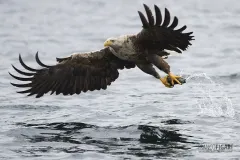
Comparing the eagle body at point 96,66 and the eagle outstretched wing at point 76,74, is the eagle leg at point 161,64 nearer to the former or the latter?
the eagle body at point 96,66

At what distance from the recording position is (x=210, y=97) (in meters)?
13.4

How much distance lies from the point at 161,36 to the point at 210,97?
277 centimetres

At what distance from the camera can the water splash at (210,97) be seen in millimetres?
12320

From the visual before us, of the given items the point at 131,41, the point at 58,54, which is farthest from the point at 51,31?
the point at 131,41

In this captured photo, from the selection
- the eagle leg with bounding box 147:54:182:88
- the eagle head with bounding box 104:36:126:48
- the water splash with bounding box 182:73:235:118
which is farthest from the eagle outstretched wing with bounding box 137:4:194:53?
the water splash with bounding box 182:73:235:118

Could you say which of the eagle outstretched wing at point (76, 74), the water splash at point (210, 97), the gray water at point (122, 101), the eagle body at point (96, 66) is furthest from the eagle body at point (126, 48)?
the water splash at point (210, 97)

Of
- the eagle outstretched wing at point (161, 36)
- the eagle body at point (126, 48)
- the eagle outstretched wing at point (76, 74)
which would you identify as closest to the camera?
the eagle outstretched wing at point (161, 36)

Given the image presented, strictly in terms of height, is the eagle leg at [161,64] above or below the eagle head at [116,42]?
below

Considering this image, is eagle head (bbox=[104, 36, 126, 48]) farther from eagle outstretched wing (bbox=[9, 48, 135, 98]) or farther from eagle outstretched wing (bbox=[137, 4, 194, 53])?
eagle outstretched wing (bbox=[9, 48, 135, 98])

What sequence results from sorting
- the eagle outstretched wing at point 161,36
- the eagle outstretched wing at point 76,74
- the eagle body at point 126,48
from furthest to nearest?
the eagle outstretched wing at point 76,74, the eagle body at point 126,48, the eagle outstretched wing at point 161,36

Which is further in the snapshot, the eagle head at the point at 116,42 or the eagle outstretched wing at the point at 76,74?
the eagle outstretched wing at the point at 76,74

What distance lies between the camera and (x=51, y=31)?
757 inches

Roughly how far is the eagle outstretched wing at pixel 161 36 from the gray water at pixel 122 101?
3.91ft

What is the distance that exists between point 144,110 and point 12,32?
709cm
